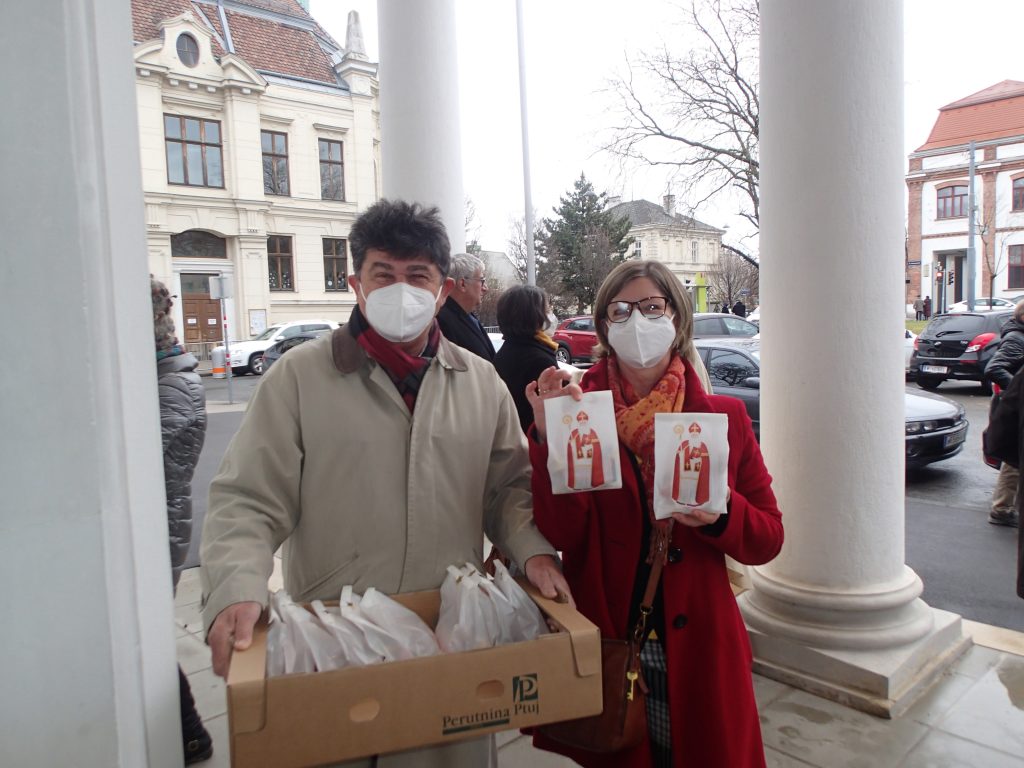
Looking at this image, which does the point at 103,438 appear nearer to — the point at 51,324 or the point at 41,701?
the point at 51,324

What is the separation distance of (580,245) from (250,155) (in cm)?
2044

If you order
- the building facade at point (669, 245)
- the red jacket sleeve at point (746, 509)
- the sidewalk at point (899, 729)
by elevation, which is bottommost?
the sidewalk at point (899, 729)

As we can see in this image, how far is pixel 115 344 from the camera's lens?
129cm

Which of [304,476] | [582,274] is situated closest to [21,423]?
[304,476]

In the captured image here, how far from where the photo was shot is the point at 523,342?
4227mm

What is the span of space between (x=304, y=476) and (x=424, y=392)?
0.37 meters

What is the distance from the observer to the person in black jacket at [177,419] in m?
2.88

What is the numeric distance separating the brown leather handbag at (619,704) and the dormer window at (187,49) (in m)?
31.9

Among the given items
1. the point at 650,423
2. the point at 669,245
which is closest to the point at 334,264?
the point at 650,423

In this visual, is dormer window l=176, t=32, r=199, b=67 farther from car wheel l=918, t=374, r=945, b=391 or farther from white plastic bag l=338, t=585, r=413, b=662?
white plastic bag l=338, t=585, r=413, b=662

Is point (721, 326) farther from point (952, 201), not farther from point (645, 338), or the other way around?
point (952, 201)

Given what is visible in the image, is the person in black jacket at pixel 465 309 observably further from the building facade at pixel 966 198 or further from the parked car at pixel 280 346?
the building facade at pixel 966 198

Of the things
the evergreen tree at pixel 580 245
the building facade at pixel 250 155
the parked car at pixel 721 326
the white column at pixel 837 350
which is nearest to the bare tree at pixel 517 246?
the evergreen tree at pixel 580 245

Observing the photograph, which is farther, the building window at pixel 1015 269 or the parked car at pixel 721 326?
the building window at pixel 1015 269
